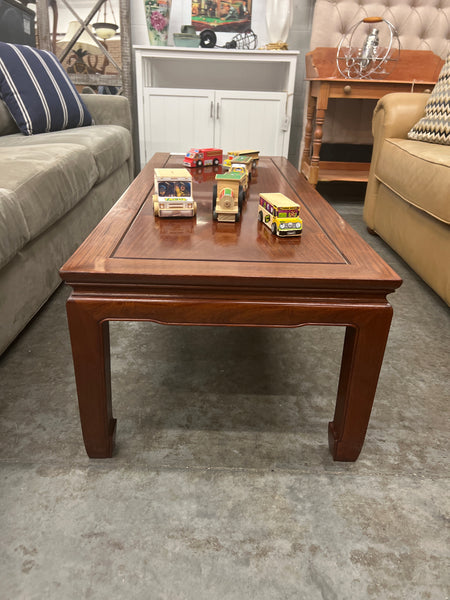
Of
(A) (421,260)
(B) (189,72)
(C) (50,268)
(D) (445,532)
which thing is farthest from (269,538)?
(B) (189,72)

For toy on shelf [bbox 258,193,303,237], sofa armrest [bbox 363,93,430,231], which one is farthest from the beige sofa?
sofa armrest [bbox 363,93,430,231]

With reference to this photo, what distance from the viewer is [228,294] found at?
2.44ft

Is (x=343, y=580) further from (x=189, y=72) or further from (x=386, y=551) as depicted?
(x=189, y=72)

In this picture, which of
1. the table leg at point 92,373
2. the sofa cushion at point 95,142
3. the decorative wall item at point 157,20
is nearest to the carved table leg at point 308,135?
the decorative wall item at point 157,20

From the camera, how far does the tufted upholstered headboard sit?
278cm

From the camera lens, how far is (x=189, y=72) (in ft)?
10.6

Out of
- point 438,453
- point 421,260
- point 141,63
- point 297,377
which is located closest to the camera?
point 438,453

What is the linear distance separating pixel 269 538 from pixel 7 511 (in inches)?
17.1

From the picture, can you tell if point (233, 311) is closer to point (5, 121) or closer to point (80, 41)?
point (5, 121)

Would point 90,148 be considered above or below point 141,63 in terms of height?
below

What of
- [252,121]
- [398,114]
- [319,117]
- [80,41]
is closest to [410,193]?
[398,114]

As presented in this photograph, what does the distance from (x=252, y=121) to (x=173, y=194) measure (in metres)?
2.21

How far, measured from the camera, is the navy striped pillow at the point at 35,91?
193 cm

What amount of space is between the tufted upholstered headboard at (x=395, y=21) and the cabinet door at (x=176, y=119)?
793 mm
